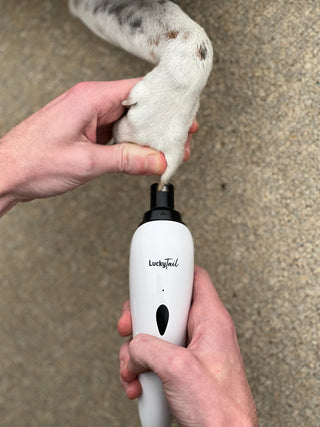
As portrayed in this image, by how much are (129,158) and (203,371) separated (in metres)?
0.37

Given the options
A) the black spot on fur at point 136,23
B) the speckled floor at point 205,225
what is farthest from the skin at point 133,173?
the speckled floor at point 205,225

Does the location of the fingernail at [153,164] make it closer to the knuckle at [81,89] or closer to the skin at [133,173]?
the skin at [133,173]

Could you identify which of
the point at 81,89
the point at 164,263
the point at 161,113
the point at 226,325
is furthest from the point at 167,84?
the point at 226,325

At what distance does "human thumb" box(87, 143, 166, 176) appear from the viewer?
780mm

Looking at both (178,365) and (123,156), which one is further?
(123,156)

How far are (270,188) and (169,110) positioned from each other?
392mm

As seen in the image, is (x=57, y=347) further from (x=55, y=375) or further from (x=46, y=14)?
(x=46, y=14)

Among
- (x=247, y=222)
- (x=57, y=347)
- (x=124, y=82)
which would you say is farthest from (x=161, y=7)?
(x=57, y=347)

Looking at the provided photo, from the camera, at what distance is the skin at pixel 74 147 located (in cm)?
78

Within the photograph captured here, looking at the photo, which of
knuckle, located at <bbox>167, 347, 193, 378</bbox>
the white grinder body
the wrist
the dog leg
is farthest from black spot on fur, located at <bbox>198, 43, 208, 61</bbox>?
knuckle, located at <bbox>167, 347, 193, 378</bbox>

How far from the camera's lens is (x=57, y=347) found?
1232 mm

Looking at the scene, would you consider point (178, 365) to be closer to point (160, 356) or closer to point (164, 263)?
point (160, 356)

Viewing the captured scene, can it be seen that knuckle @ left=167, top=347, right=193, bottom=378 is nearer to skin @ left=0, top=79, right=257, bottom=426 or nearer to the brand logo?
skin @ left=0, top=79, right=257, bottom=426

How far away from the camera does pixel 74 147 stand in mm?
789
